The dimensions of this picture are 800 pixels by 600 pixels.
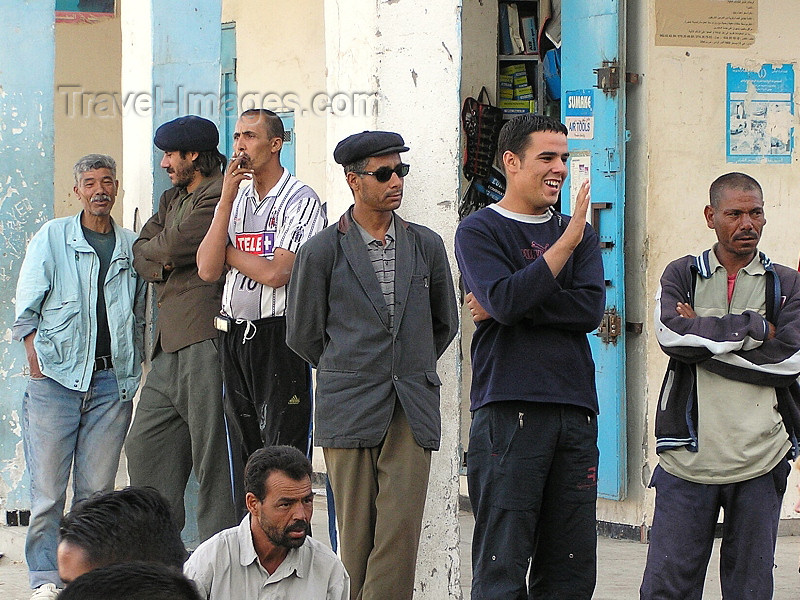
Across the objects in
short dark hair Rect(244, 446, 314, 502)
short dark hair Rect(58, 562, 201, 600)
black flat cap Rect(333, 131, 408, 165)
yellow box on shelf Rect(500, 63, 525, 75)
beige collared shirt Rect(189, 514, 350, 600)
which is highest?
yellow box on shelf Rect(500, 63, 525, 75)

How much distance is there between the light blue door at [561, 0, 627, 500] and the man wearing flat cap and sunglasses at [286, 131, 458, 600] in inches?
90.1

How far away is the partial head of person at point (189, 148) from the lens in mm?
5727

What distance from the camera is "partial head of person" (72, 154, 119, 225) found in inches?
235

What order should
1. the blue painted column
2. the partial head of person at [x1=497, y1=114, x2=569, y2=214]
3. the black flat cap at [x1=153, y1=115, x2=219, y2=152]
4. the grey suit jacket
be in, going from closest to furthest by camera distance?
1. the partial head of person at [x1=497, y1=114, x2=569, y2=214]
2. the grey suit jacket
3. the black flat cap at [x1=153, y1=115, x2=219, y2=152]
4. the blue painted column

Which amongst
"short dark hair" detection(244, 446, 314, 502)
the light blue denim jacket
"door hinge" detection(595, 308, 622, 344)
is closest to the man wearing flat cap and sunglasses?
"short dark hair" detection(244, 446, 314, 502)

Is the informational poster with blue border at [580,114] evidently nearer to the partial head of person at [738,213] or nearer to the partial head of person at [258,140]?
the partial head of person at [258,140]

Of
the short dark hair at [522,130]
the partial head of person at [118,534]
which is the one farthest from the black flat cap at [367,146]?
the partial head of person at [118,534]

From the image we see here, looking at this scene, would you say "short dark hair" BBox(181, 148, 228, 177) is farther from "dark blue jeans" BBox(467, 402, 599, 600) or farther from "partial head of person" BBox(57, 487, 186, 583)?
"partial head of person" BBox(57, 487, 186, 583)

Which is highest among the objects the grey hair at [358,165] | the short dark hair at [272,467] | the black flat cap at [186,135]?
the black flat cap at [186,135]

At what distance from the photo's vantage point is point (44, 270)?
5949 millimetres

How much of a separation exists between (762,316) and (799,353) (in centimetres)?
18

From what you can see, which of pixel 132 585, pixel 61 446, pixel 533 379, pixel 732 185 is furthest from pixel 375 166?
pixel 132 585

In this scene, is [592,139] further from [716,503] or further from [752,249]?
[716,503]

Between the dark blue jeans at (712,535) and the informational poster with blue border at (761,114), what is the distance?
276 centimetres
